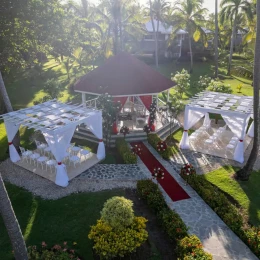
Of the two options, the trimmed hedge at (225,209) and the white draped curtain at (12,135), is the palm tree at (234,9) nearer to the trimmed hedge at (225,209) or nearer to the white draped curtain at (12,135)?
the trimmed hedge at (225,209)

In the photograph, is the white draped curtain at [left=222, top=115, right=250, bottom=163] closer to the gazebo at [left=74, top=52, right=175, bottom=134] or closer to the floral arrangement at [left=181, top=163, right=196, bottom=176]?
the floral arrangement at [left=181, top=163, right=196, bottom=176]

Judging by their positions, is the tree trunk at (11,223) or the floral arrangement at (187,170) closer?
the tree trunk at (11,223)

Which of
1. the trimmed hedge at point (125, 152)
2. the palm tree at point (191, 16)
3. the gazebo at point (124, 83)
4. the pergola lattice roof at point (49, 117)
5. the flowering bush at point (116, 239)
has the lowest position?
the flowering bush at point (116, 239)


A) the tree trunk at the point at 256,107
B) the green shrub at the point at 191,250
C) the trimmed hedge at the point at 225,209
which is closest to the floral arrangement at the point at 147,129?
the trimmed hedge at the point at 225,209

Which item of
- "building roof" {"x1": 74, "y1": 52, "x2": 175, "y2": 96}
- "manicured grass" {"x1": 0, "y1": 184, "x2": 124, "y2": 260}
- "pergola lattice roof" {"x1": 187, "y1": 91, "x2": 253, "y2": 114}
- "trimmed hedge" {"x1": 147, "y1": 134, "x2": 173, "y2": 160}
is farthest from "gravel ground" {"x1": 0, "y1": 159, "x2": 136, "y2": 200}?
"building roof" {"x1": 74, "y1": 52, "x2": 175, "y2": 96}

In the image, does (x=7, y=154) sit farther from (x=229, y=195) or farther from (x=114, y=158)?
(x=229, y=195)

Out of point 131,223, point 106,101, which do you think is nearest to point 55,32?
point 106,101
